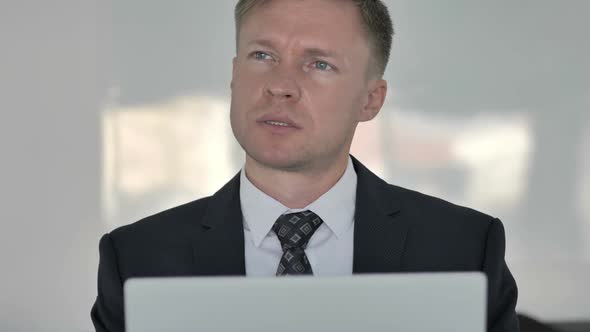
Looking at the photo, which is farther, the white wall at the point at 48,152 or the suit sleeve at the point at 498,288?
the white wall at the point at 48,152

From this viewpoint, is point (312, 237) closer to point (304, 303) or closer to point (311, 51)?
point (311, 51)

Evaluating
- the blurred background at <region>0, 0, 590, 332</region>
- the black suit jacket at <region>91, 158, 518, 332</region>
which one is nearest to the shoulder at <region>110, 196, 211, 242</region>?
the black suit jacket at <region>91, 158, 518, 332</region>

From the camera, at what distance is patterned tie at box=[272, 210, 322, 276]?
1.86 meters

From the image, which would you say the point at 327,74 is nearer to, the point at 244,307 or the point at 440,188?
the point at 244,307

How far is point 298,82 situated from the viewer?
6.09 feet

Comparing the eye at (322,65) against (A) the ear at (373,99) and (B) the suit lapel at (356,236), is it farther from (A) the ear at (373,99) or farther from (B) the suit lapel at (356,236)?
(B) the suit lapel at (356,236)

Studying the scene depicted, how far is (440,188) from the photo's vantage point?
13.7 ft

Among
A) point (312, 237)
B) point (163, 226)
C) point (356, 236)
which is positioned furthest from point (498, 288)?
point (163, 226)

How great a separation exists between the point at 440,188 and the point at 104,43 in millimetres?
1859

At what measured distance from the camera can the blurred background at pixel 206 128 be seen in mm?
4020

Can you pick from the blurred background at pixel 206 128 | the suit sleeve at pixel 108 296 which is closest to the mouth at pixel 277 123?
the suit sleeve at pixel 108 296

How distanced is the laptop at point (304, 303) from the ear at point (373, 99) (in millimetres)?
1041

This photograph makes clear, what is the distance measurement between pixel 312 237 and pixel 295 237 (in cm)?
6

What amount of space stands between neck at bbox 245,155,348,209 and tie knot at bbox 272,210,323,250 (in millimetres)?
39
